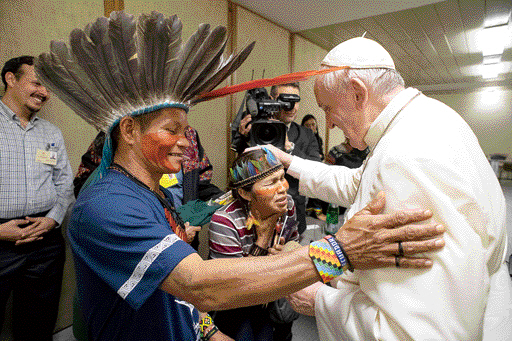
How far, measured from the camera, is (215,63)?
101 cm

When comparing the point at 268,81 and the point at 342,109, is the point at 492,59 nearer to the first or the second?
the point at 342,109

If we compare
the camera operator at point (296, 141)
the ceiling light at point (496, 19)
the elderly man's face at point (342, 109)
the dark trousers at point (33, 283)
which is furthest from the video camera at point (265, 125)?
the ceiling light at point (496, 19)

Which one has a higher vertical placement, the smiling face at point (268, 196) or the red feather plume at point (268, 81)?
the red feather plume at point (268, 81)

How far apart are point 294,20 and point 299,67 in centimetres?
93

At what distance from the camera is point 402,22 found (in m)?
4.21

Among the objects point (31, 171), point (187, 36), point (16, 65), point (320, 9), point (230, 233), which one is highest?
point (320, 9)

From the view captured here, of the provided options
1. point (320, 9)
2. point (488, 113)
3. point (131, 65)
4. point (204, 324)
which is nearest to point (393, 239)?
point (131, 65)

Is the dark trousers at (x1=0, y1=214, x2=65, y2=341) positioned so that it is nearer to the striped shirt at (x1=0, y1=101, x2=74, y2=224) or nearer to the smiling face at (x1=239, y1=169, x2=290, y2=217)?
the striped shirt at (x1=0, y1=101, x2=74, y2=224)

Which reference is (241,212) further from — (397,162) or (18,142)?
(18,142)

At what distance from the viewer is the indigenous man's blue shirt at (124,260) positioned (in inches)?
29.0

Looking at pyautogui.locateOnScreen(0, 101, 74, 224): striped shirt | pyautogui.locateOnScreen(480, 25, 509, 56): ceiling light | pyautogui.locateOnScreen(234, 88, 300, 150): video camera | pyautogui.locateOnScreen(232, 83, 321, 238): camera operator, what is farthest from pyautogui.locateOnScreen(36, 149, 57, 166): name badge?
pyautogui.locateOnScreen(480, 25, 509, 56): ceiling light

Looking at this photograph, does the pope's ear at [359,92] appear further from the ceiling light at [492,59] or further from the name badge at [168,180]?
the ceiling light at [492,59]

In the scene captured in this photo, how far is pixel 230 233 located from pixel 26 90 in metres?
1.76

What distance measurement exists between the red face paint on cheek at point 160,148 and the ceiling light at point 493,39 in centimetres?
600
